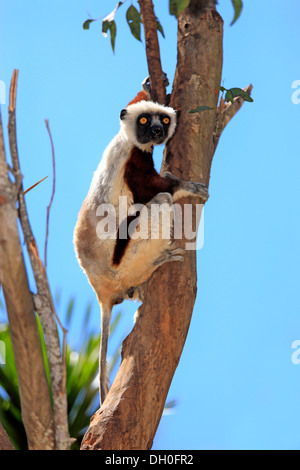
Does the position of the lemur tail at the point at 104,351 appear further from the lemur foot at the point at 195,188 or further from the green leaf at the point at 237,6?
the green leaf at the point at 237,6

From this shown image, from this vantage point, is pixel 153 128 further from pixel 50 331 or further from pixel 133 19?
pixel 50 331

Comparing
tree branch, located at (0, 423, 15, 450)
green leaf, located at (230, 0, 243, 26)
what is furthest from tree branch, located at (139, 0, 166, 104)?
tree branch, located at (0, 423, 15, 450)

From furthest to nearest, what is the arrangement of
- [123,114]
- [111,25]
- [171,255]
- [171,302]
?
1. [123,114]
2. [111,25]
3. [171,255]
4. [171,302]

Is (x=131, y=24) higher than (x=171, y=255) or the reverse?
higher

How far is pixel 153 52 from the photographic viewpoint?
5.07 metres

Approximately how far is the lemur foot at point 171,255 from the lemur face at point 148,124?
124 cm

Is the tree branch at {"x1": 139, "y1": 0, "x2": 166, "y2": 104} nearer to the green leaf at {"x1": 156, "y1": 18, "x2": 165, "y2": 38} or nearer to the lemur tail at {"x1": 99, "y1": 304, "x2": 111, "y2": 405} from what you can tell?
the green leaf at {"x1": 156, "y1": 18, "x2": 165, "y2": 38}

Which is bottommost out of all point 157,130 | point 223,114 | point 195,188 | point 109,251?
point 109,251

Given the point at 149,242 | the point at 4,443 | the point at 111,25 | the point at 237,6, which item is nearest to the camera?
the point at 237,6

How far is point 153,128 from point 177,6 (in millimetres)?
2354

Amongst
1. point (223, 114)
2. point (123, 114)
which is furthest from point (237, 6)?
point (123, 114)

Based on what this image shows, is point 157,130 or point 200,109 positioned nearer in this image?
point 200,109
